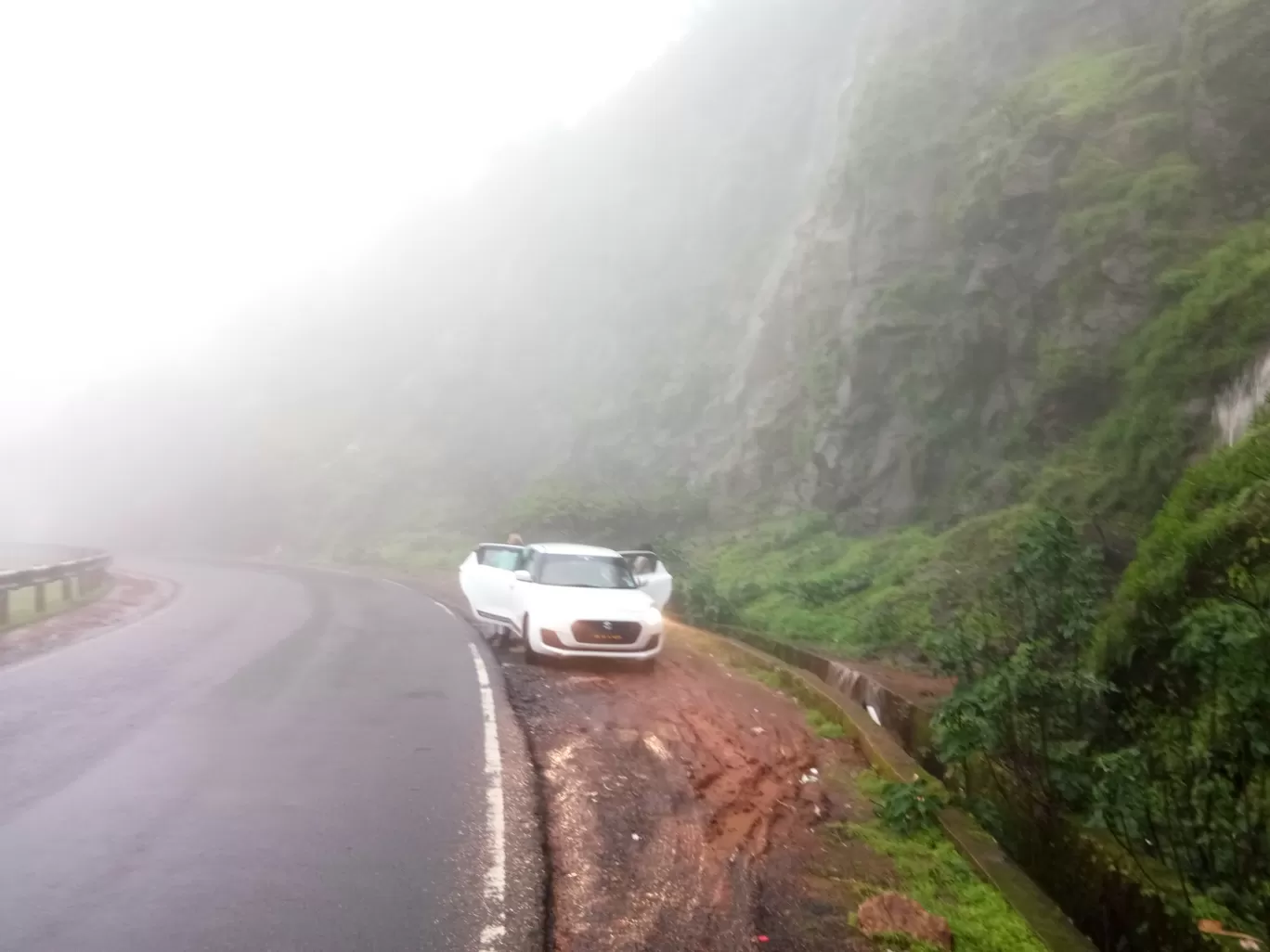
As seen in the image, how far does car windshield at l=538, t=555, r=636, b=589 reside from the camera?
44.8ft

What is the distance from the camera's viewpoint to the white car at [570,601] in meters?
12.4

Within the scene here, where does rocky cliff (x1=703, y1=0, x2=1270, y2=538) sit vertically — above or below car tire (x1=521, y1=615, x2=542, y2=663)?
above

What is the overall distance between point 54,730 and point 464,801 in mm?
4312

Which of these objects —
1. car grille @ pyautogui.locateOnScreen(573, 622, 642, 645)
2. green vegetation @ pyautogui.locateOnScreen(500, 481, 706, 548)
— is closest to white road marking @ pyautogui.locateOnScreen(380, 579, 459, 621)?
green vegetation @ pyautogui.locateOnScreen(500, 481, 706, 548)

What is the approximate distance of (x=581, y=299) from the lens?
162 feet

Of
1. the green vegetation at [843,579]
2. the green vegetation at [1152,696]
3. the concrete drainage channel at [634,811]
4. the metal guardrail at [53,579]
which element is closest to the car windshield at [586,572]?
the concrete drainage channel at [634,811]

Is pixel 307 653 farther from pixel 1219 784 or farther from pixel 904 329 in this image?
pixel 904 329

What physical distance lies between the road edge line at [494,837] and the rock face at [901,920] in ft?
6.44

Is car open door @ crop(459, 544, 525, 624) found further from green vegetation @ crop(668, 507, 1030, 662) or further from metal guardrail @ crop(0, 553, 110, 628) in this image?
metal guardrail @ crop(0, 553, 110, 628)

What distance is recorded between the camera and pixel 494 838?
243 inches

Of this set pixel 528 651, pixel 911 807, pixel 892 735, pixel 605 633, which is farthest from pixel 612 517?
pixel 911 807

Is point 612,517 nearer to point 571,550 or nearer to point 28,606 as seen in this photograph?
point 571,550

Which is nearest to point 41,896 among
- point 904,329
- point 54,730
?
point 54,730

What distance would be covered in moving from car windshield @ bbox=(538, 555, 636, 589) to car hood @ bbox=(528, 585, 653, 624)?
0.29 meters
